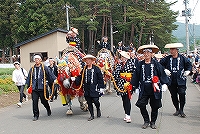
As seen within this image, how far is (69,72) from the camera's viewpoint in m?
7.55

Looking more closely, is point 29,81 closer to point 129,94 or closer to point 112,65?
point 129,94

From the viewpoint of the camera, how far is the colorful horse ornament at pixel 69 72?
24.3 feet

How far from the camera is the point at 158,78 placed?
20.3 ft

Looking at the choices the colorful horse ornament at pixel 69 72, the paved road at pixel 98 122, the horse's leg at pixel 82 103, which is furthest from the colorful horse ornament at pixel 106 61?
the colorful horse ornament at pixel 69 72

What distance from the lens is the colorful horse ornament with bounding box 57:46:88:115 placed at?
7.40 m

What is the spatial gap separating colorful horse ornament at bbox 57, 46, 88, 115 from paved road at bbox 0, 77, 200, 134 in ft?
2.18

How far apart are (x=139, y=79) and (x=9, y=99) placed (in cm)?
728

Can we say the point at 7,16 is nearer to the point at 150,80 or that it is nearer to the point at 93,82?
the point at 93,82

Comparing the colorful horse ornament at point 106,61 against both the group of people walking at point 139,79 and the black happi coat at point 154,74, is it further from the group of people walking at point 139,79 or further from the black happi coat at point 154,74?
the black happi coat at point 154,74

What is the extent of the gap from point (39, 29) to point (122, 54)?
29.2 m

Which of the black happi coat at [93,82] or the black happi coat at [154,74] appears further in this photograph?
the black happi coat at [93,82]

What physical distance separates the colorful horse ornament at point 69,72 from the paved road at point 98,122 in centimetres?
67

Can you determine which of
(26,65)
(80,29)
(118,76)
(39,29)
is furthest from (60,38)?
(118,76)

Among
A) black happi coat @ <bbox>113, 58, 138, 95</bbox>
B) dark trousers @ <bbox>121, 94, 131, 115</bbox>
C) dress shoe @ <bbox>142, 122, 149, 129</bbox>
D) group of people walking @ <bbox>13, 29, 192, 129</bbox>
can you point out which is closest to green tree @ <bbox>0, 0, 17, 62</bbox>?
group of people walking @ <bbox>13, 29, 192, 129</bbox>
